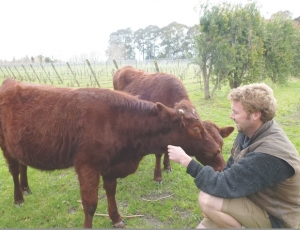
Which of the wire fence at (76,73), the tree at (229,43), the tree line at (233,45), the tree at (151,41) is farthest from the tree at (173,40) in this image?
the tree at (229,43)

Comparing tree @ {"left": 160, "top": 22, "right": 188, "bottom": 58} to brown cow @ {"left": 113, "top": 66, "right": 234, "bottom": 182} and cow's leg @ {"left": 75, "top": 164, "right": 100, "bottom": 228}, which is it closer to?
brown cow @ {"left": 113, "top": 66, "right": 234, "bottom": 182}

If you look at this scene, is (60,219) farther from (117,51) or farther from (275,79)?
(117,51)

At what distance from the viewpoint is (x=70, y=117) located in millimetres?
3590

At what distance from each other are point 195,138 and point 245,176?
3.16 feet

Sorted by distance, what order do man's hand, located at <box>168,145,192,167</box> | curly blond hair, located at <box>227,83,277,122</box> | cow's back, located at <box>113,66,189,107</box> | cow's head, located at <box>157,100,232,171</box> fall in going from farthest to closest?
cow's back, located at <box>113,66,189,107</box> < cow's head, located at <box>157,100,232,171</box> < man's hand, located at <box>168,145,192,167</box> < curly blond hair, located at <box>227,83,277,122</box>

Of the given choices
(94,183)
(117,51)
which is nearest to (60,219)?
(94,183)

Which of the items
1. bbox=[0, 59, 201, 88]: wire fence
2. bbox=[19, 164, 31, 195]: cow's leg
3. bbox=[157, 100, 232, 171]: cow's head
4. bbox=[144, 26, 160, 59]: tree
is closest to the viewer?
bbox=[157, 100, 232, 171]: cow's head

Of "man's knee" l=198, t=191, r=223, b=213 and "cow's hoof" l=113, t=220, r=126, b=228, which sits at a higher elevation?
"man's knee" l=198, t=191, r=223, b=213

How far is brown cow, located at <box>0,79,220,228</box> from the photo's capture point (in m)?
3.45

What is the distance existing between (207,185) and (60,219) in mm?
2479

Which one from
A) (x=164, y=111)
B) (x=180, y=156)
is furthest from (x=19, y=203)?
(x=180, y=156)

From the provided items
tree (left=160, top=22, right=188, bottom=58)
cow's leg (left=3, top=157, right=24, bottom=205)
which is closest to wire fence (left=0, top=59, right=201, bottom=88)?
tree (left=160, top=22, right=188, bottom=58)

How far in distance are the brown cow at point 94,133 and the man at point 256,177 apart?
0.59 metres

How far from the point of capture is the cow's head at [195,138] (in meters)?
3.42
